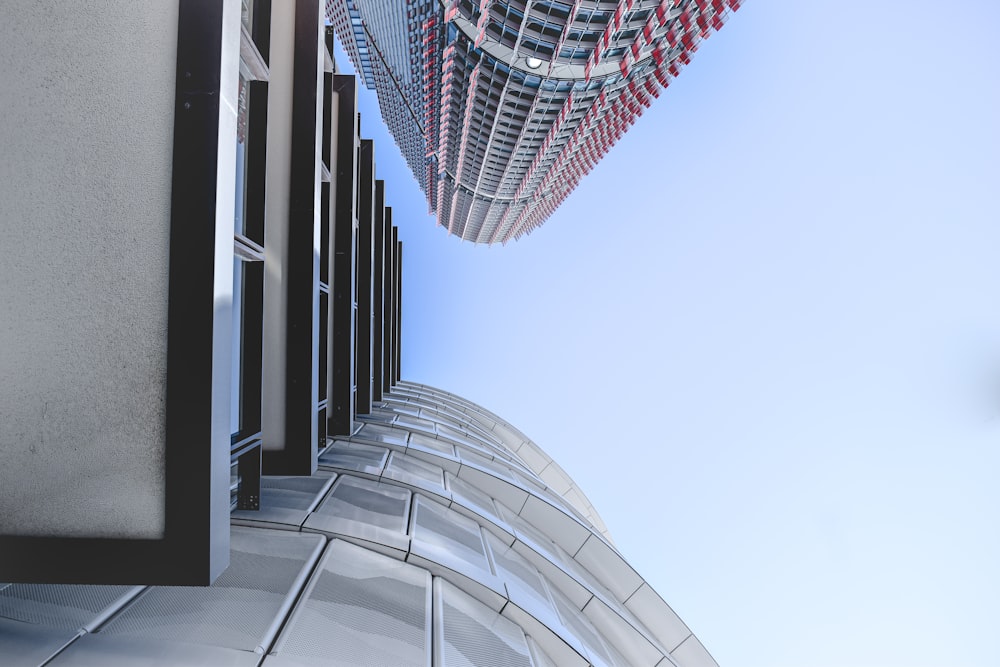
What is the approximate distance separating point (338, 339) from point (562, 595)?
21.0ft

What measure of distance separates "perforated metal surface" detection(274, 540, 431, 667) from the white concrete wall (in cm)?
137

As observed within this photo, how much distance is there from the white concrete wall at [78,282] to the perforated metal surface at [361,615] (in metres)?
1.37

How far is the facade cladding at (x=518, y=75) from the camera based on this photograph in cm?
4625

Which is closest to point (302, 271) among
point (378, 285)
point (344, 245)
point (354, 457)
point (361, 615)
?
point (344, 245)

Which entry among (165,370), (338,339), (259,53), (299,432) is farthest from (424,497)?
(259,53)

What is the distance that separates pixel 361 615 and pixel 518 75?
5913cm

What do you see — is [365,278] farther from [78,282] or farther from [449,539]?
[78,282]

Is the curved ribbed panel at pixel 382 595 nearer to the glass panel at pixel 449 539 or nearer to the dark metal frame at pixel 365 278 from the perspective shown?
the glass panel at pixel 449 539

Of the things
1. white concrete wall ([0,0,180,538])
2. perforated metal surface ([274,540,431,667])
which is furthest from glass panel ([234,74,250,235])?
perforated metal surface ([274,540,431,667])

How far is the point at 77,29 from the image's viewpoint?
3.25 metres

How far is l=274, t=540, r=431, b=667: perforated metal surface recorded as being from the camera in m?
3.69

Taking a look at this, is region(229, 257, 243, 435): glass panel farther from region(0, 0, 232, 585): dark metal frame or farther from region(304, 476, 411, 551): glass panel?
region(0, 0, 232, 585): dark metal frame

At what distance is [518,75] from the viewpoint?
179 ft

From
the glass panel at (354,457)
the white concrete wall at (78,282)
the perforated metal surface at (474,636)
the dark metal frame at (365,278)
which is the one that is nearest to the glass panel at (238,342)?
the white concrete wall at (78,282)
